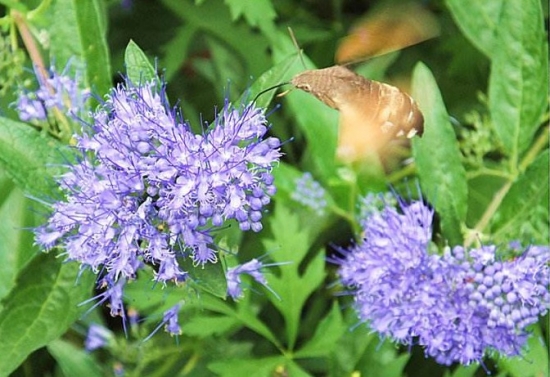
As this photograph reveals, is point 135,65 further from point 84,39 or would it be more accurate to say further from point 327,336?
point 327,336

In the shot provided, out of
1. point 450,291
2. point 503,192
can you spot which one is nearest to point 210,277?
point 450,291

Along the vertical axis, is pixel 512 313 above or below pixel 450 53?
above

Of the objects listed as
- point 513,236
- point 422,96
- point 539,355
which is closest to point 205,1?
point 422,96

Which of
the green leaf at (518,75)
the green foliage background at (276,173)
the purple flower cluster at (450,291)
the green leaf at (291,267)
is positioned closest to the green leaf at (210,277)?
the green foliage background at (276,173)

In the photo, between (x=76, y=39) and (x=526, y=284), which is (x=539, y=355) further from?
(x=76, y=39)

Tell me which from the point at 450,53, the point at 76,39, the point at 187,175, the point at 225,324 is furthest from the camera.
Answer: the point at 450,53

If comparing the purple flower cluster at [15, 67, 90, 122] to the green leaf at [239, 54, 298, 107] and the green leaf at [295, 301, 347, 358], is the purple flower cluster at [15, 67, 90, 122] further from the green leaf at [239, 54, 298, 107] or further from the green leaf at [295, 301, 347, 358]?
the green leaf at [295, 301, 347, 358]
